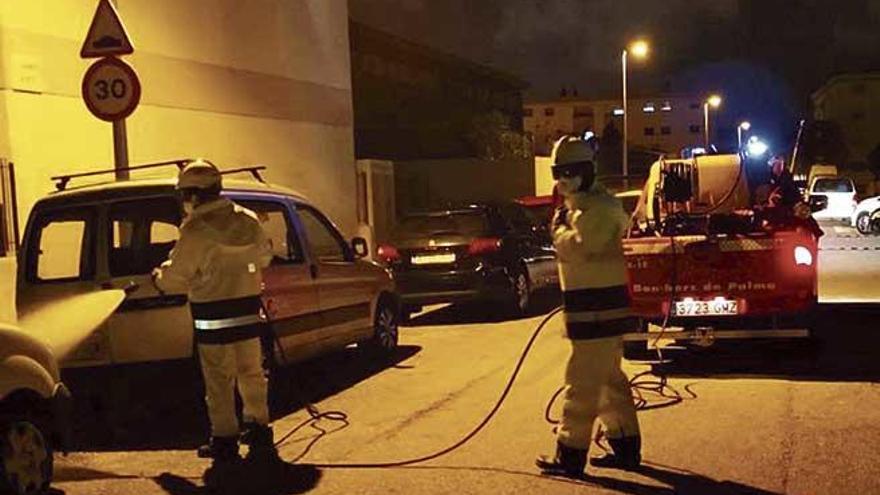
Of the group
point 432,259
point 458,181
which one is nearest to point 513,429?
point 432,259

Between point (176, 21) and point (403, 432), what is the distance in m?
7.94

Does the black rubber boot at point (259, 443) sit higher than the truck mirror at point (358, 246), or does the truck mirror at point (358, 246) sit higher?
the truck mirror at point (358, 246)

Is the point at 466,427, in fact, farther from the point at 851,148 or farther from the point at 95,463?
the point at 851,148

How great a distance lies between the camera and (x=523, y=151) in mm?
39938

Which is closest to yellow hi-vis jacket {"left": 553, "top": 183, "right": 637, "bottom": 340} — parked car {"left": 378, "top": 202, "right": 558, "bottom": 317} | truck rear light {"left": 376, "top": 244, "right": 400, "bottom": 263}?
parked car {"left": 378, "top": 202, "right": 558, "bottom": 317}

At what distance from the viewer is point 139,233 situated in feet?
25.0

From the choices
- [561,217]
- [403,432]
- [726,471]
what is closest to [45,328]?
[403,432]

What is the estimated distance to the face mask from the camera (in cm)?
591

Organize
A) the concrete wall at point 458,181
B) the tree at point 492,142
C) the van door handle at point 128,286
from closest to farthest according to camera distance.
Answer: the van door handle at point 128,286
the concrete wall at point 458,181
the tree at point 492,142

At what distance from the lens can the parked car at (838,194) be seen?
103 feet

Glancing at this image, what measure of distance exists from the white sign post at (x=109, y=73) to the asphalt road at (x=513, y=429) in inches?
100

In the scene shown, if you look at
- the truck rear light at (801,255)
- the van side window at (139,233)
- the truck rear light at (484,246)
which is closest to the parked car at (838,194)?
the truck rear light at (484,246)

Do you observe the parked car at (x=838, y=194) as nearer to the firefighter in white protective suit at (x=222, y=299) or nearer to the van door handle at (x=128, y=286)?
the van door handle at (x=128, y=286)

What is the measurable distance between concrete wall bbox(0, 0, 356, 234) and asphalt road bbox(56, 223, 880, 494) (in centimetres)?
374
